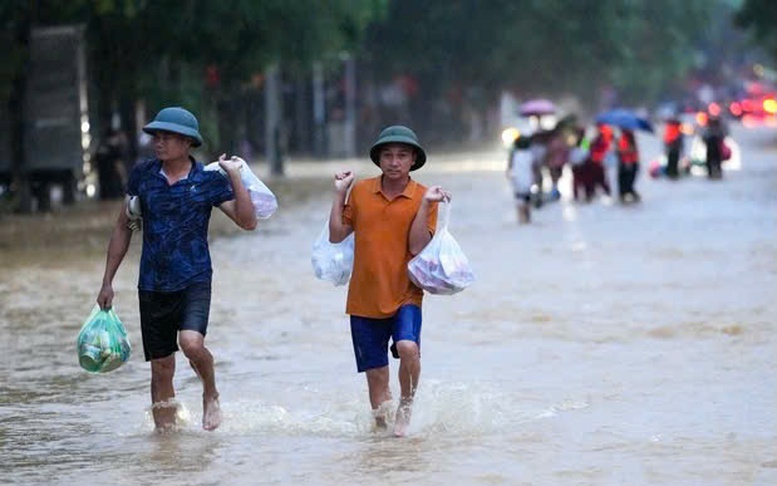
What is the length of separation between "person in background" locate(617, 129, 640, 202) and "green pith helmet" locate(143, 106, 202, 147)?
24.7 metres

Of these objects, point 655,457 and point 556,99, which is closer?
point 655,457

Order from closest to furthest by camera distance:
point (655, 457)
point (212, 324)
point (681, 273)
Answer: point (655, 457) → point (212, 324) → point (681, 273)

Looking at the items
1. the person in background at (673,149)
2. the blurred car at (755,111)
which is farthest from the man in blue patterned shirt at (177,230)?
the blurred car at (755,111)

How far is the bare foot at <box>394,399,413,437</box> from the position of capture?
9.95 metres

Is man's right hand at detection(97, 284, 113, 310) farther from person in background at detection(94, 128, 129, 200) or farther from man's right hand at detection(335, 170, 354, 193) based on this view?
person in background at detection(94, 128, 129, 200)

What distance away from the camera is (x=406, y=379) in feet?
32.3

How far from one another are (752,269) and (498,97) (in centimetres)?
7019

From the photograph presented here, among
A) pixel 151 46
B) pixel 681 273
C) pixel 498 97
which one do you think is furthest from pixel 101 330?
pixel 498 97

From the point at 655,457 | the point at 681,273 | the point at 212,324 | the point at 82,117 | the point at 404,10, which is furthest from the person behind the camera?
the point at 404,10

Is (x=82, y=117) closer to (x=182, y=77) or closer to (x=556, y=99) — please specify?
(x=182, y=77)

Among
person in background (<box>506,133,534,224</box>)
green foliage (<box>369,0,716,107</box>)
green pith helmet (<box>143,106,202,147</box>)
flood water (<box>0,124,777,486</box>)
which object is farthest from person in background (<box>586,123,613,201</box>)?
green foliage (<box>369,0,716,107</box>)

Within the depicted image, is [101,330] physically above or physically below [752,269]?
above

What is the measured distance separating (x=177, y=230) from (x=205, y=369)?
0.67 m

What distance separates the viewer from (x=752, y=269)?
2011cm
